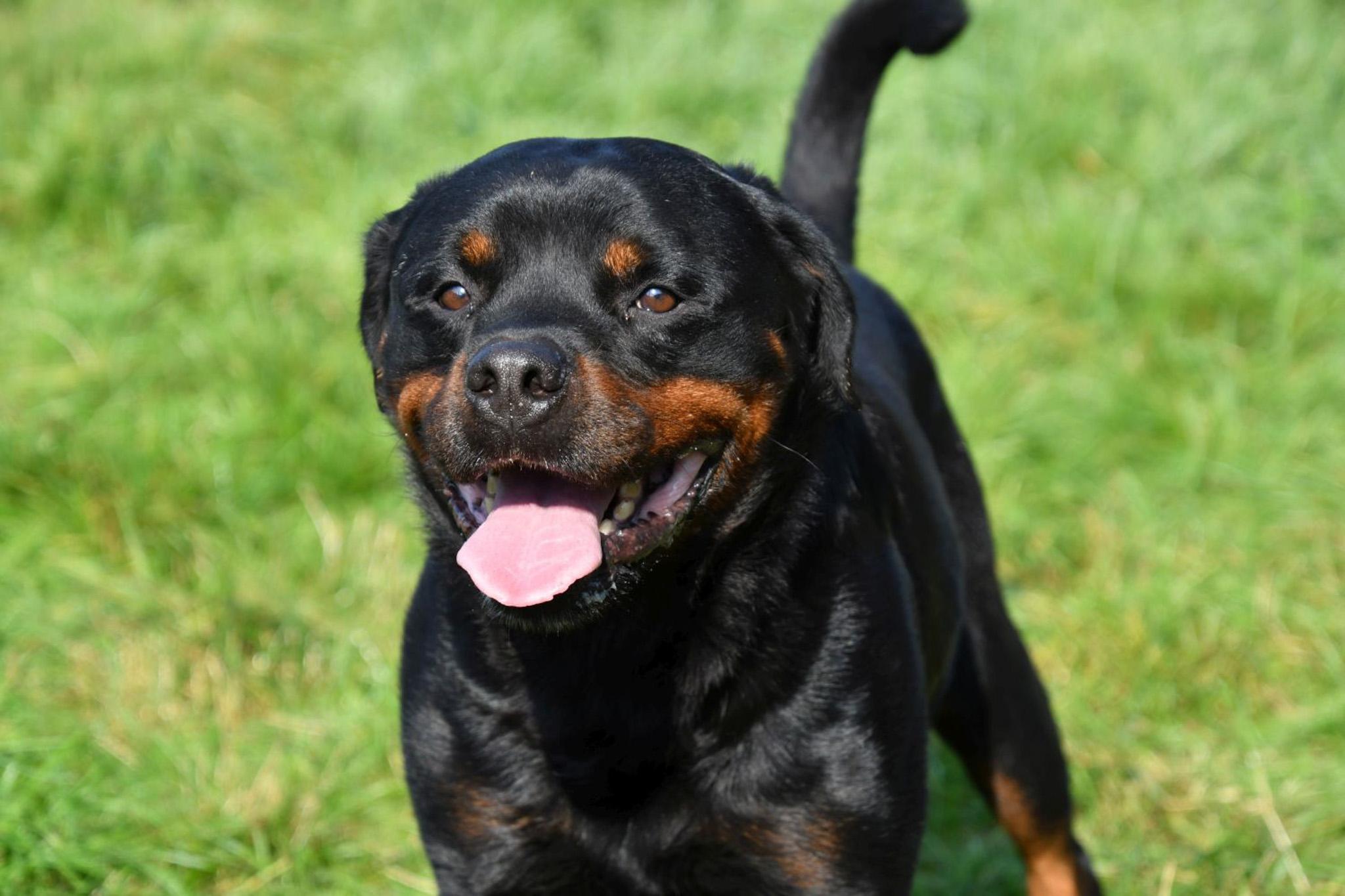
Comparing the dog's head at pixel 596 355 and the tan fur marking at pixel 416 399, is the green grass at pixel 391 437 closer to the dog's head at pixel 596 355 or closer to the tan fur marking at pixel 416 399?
the tan fur marking at pixel 416 399

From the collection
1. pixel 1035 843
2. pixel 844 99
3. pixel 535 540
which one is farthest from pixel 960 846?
pixel 535 540

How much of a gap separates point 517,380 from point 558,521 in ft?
0.89

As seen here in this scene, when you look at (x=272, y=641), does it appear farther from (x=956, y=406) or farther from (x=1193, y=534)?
(x=1193, y=534)

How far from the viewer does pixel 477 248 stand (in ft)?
9.06

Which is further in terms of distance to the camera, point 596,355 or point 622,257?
point 622,257

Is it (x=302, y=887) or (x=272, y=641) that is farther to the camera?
(x=272, y=641)

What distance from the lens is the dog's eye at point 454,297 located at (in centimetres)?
280

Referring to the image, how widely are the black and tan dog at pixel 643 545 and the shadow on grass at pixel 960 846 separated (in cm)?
107

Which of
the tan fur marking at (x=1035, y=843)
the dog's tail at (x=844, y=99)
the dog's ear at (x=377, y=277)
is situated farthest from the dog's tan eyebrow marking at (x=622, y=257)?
the tan fur marking at (x=1035, y=843)

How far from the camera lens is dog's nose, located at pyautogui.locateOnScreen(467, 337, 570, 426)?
2.48 meters

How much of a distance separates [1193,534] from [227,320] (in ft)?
10.8

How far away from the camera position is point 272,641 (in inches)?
171

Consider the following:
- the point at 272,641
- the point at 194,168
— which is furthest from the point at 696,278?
the point at 194,168

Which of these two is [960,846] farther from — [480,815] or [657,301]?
[657,301]
